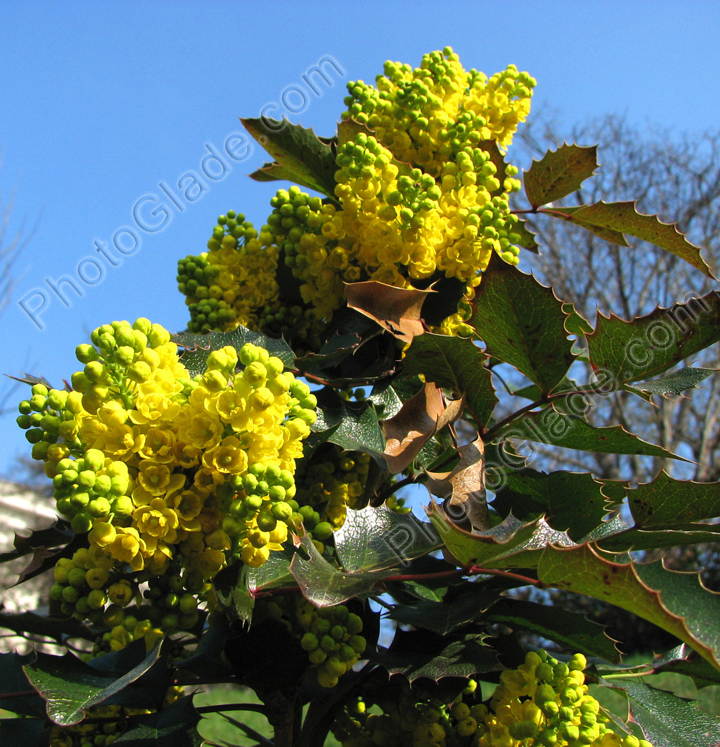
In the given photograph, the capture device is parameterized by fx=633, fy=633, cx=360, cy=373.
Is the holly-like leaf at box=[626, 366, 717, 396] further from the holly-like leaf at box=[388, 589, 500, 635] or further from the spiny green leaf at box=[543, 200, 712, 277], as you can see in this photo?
the holly-like leaf at box=[388, 589, 500, 635]

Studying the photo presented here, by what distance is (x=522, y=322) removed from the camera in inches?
35.1

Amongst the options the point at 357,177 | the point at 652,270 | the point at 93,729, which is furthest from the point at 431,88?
the point at 652,270

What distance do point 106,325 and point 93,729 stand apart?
66 centimetres

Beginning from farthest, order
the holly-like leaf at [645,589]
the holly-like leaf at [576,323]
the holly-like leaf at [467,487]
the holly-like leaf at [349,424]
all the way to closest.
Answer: the holly-like leaf at [576,323] → the holly-like leaf at [349,424] → the holly-like leaf at [467,487] → the holly-like leaf at [645,589]

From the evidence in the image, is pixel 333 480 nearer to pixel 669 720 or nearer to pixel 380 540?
pixel 380 540

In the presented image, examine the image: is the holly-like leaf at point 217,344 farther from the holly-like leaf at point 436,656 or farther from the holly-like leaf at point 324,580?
the holly-like leaf at point 436,656

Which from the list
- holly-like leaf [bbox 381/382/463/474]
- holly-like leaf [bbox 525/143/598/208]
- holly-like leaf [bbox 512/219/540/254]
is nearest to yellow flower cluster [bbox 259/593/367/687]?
holly-like leaf [bbox 381/382/463/474]

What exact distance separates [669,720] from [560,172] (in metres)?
0.92

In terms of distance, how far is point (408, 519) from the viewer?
0.91 meters

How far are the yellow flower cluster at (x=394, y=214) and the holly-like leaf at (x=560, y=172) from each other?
0.08 m

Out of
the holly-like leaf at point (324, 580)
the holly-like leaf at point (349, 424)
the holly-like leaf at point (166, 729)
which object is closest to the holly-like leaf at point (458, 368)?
the holly-like leaf at point (349, 424)

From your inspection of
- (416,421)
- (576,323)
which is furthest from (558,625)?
(576,323)

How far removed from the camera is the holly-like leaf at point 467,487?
0.81 metres

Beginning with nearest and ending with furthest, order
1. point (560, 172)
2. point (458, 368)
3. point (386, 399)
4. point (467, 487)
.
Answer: point (467, 487)
point (458, 368)
point (386, 399)
point (560, 172)
